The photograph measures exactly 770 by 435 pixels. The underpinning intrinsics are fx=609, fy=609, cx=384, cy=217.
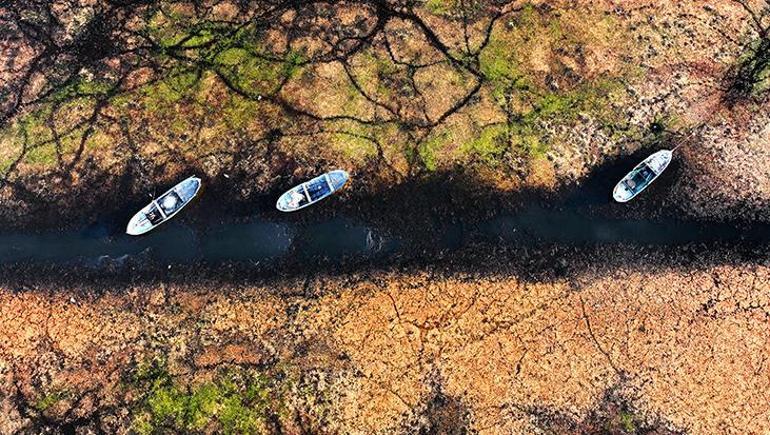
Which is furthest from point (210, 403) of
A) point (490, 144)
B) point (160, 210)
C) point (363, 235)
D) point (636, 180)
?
point (636, 180)

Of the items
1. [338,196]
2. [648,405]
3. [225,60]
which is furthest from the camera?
[225,60]

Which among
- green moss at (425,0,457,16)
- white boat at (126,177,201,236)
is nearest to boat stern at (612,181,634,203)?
green moss at (425,0,457,16)

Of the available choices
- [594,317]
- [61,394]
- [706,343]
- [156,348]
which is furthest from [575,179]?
[61,394]

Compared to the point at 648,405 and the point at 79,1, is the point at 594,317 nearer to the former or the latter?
the point at 648,405

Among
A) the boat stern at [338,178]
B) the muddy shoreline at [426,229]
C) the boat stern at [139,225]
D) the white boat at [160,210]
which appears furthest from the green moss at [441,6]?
the boat stern at [139,225]

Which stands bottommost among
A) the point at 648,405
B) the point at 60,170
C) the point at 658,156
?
the point at 648,405

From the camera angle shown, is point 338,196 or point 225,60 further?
point 225,60

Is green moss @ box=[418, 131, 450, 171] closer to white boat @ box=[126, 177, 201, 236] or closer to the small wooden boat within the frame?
the small wooden boat

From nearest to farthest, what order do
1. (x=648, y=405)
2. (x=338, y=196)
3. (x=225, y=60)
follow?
(x=648, y=405), (x=338, y=196), (x=225, y=60)
